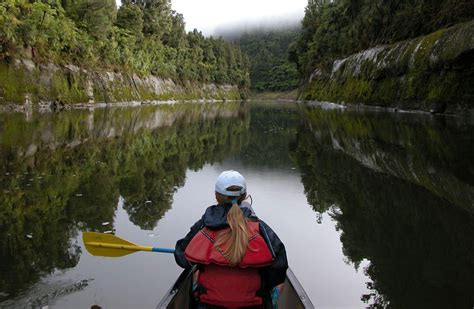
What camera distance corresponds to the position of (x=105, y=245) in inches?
197

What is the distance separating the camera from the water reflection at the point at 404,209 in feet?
16.2

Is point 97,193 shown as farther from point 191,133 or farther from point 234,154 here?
Result: point 191,133

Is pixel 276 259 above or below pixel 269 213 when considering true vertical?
above

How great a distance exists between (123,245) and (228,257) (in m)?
2.46

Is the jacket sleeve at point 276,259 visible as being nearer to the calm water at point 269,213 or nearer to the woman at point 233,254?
the woman at point 233,254

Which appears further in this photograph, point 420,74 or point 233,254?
point 420,74

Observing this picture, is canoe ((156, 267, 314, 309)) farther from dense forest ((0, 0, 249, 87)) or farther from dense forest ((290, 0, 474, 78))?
dense forest ((0, 0, 249, 87))

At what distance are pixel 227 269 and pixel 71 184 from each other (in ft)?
24.4

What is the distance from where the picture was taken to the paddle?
4.97 metres

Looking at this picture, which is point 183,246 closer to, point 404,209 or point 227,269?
point 227,269

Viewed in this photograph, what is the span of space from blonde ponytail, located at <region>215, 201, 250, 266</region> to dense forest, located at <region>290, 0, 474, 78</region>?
28165mm

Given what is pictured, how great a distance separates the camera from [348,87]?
46.5m

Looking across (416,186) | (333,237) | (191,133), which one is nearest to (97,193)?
(333,237)

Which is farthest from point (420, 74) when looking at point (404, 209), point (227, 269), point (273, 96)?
point (273, 96)
